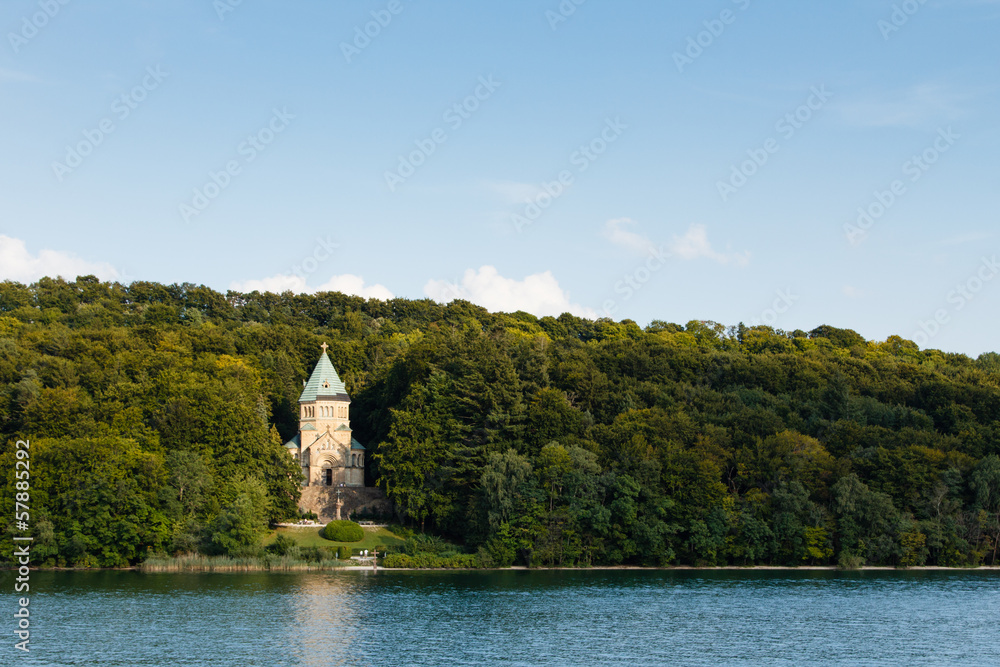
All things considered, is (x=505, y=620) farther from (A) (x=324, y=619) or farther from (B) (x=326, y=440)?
(B) (x=326, y=440)

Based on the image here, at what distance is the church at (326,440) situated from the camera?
72750mm

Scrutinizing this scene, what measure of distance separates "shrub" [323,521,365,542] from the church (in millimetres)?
9704

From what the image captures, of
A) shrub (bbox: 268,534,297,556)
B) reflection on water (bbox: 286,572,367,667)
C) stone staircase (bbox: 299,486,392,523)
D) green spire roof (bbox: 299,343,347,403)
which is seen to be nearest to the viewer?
reflection on water (bbox: 286,572,367,667)

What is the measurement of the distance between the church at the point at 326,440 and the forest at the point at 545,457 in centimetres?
185

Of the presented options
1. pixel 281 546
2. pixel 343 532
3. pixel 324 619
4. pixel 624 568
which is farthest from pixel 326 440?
pixel 324 619

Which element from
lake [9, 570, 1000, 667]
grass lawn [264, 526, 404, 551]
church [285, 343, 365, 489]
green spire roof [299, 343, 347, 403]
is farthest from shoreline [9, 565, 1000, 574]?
green spire roof [299, 343, 347, 403]

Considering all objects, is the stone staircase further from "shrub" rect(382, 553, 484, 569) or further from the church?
"shrub" rect(382, 553, 484, 569)

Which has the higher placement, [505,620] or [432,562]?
[432,562]

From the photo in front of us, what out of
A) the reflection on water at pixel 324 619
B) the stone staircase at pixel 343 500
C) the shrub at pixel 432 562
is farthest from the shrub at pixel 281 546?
the stone staircase at pixel 343 500

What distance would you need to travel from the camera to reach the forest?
180ft

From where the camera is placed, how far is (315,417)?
7488 centimetres

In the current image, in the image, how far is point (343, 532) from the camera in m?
60.8

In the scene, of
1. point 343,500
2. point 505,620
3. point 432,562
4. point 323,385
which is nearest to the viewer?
point 505,620

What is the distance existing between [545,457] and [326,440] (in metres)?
21.5
